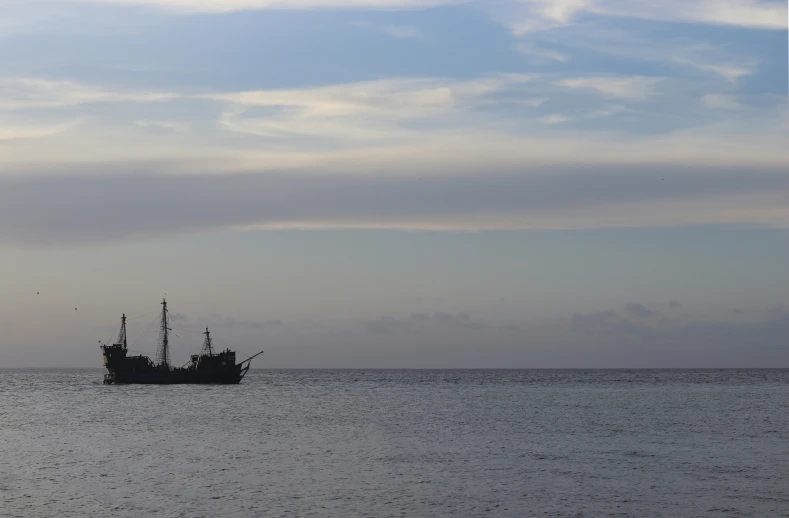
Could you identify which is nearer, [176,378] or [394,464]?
[394,464]

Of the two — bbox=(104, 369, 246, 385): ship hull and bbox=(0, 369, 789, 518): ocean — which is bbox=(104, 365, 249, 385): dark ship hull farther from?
bbox=(0, 369, 789, 518): ocean

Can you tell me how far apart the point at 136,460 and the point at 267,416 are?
38.8 metres

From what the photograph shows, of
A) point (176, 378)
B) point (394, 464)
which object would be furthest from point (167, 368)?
point (394, 464)

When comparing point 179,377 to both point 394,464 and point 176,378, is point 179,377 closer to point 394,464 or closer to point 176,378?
point 176,378

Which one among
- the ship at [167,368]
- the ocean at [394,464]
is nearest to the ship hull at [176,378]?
the ship at [167,368]

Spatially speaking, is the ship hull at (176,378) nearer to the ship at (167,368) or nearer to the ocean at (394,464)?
the ship at (167,368)

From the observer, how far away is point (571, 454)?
6097 cm

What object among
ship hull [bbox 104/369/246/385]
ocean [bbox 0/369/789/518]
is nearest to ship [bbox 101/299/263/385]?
ship hull [bbox 104/369/246/385]

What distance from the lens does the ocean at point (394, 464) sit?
4206 cm

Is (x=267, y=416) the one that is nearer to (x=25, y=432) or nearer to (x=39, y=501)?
(x=25, y=432)

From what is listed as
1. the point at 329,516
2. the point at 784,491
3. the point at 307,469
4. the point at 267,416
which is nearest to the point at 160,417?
the point at 267,416

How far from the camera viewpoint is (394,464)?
184 feet

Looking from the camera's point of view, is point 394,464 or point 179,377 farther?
point 179,377

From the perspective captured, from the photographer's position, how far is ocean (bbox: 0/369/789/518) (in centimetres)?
4206
